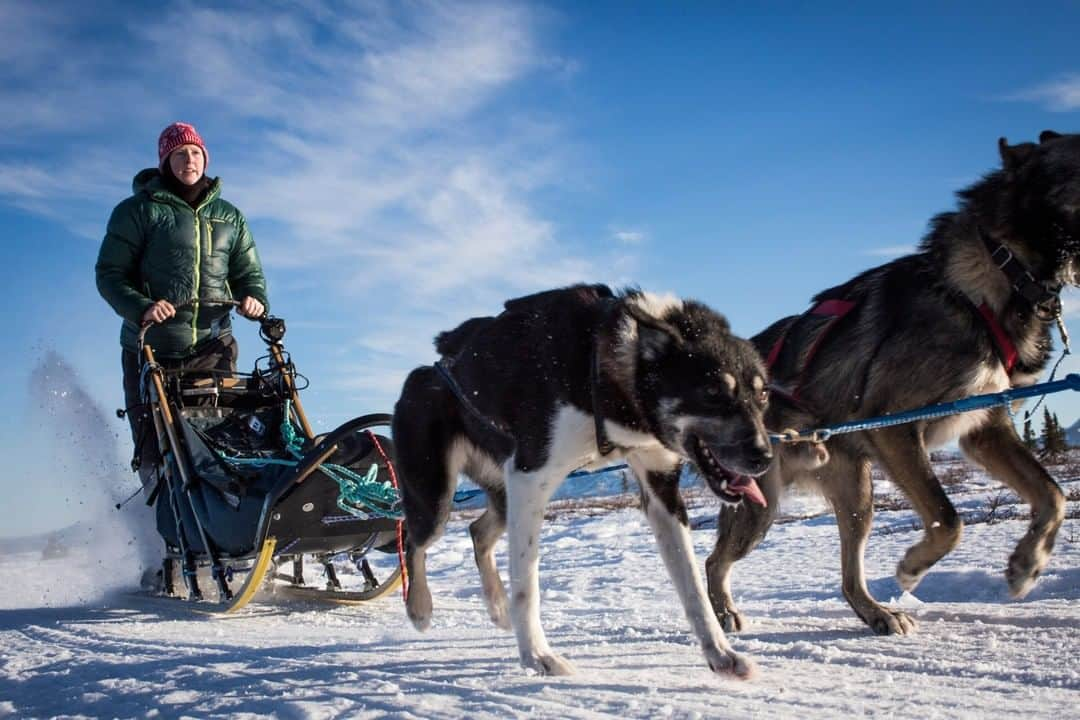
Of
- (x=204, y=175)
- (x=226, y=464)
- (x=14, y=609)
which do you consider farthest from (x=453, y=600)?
(x=204, y=175)

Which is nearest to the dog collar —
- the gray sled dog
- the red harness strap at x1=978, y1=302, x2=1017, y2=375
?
the gray sled dog

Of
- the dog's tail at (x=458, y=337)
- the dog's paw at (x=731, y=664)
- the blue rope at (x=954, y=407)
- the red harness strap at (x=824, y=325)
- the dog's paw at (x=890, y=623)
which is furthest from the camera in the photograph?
the red harness strap at (x=824, y=325)

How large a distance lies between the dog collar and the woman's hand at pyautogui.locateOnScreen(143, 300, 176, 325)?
4322 mm

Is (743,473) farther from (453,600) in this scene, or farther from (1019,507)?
(1019,507)

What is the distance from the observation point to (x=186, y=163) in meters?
5.62

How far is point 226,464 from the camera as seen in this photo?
5109mm

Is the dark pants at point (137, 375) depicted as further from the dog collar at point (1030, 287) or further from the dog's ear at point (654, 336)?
the dog collar at point (1030, 287)

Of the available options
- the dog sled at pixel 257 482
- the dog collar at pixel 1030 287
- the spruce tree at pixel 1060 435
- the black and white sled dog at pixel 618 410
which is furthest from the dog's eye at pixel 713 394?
the spruce tree at pixel 1060 435

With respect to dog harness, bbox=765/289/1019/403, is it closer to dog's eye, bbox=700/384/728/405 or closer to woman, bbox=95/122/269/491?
dog's eye, bbox=700/384/728/405

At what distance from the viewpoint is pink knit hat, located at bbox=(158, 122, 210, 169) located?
5.61 meters

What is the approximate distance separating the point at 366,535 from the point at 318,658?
169 centimetres

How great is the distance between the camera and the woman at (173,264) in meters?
5.49

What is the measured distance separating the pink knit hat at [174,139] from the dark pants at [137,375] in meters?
1.20

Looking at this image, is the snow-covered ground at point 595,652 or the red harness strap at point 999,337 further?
the red harness strap at point 999,337
